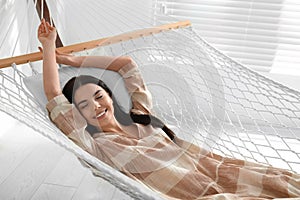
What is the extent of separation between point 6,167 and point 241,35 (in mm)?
1425

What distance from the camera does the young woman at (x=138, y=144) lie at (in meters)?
1.33

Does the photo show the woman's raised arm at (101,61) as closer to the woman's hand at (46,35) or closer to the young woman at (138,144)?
the young woman at (138,144)

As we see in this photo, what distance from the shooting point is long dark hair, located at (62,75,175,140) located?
60.2 inches

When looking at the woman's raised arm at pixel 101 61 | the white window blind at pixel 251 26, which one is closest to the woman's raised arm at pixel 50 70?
the woman's raised arm at pixel 101 61

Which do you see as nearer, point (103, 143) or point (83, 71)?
point (103, 143)

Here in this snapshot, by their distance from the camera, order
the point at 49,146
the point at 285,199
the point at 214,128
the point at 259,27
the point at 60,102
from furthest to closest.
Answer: the point at 259,27 < the point at 49,146 < the point at 214,128 < the point at 60,102 < the point at 285,199

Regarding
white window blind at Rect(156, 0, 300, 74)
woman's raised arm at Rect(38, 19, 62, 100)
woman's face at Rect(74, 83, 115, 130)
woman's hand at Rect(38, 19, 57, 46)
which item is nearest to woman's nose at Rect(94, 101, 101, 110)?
woman's face at Rect(74, 83, 115, 130)

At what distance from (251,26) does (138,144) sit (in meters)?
1.28

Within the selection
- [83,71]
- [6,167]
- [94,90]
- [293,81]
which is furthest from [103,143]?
[293,81]

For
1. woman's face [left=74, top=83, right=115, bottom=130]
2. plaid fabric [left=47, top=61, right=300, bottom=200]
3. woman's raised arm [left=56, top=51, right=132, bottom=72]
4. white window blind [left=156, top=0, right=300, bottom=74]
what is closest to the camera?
plaid fabric [left=47, top=61, right=300, bottom=200]

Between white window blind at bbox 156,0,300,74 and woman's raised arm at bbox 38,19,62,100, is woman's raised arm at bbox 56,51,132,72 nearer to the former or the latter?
woman's raised arm at bbox 38,19,62,100

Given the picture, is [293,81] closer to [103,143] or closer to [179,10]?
[179,10]

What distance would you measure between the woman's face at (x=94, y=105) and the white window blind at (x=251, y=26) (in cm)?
109

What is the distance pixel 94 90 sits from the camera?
1507 mm
